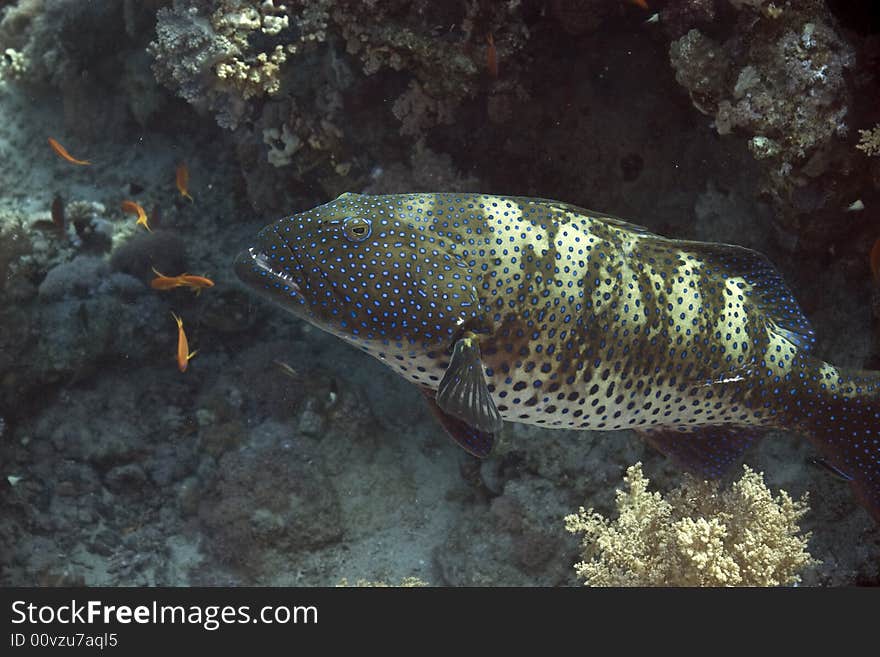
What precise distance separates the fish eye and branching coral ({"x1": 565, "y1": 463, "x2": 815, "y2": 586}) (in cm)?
211

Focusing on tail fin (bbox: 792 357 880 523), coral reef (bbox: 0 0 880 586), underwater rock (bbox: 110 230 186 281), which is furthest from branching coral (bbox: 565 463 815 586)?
underwater rock (bbox: 110 230 186 281)

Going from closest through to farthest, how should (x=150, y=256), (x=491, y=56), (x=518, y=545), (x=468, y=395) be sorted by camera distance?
(x=468, y=395)
(x=491, y=56)
(x=518, y=545)
(x=150, y=256)

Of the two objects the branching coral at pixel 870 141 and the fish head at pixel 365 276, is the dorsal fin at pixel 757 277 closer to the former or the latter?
the branching coral at pixel 870 141

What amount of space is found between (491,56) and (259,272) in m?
2.73

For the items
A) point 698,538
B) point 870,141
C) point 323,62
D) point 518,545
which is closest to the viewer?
point 698,538

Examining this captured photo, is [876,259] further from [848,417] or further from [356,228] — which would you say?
[356,228]

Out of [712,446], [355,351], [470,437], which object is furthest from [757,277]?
[355,351]

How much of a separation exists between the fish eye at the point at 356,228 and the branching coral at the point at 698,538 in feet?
6.93

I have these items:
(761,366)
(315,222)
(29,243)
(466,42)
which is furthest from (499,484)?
(29,243)

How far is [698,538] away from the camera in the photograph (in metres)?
3.81

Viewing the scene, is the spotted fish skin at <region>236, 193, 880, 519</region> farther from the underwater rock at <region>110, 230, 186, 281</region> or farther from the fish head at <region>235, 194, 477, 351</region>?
the underwater rock at <region>110, 230, 186, 281</region>

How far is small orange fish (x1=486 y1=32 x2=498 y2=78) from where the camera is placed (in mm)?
5020
